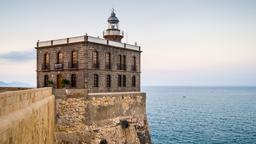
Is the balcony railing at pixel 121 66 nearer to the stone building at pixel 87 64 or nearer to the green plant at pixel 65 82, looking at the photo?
the stone building at pixel 87 64

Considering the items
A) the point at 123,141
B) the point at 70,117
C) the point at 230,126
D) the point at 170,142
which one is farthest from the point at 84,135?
the point at 230,126

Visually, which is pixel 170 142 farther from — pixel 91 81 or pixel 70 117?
pixel 70 117

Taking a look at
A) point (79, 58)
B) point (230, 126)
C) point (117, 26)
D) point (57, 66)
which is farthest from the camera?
point (230, 126)

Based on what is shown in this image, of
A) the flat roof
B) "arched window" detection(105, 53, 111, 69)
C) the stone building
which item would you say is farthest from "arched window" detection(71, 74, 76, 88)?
"arched window" detection(105, 53, 111, 69)

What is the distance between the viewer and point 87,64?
27.1 metres

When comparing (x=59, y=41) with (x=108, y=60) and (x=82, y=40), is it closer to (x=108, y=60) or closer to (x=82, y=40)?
(x=82, y=40)

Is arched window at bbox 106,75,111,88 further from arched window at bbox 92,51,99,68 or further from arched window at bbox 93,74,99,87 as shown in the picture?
arched window at bbox 92,51,99,68

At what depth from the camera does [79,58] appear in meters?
27.3

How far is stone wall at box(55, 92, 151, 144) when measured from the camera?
23.4m

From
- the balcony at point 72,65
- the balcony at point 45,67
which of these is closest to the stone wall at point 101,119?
the balcony at point 72,65

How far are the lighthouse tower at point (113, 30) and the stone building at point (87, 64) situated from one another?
278 cm

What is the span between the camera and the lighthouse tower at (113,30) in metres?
35.8

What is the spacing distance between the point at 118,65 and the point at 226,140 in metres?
20.1

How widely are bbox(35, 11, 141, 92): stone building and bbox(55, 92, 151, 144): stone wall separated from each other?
227cm
